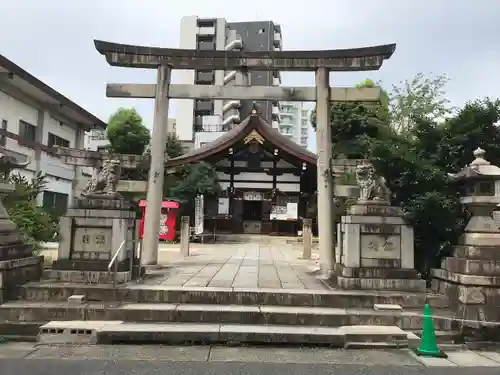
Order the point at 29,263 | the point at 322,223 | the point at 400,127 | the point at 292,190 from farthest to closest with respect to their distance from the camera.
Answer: the point at 292,190, the point at 400,127, the point at 322,223, the point at 29,263

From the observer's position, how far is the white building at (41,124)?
63.4 ft

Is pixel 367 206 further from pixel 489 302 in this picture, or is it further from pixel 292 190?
pixel 292 190

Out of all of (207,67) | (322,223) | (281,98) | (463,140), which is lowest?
(322,223)

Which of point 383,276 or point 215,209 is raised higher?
point 215,209

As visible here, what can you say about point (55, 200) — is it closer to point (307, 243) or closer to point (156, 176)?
point (307, 243)

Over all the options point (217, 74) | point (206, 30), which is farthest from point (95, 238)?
point (206, 30)

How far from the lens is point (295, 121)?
9556 cm

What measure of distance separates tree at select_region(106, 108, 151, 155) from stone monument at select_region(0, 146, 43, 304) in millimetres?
31233

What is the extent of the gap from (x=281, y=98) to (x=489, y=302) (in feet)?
20.1

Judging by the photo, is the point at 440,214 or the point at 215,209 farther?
the point at 215,209

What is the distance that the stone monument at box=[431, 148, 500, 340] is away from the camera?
6516 mm

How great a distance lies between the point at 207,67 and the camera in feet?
34.5

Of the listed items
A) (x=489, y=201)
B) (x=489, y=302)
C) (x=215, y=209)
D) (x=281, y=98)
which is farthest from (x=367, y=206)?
(x=215, y=209)

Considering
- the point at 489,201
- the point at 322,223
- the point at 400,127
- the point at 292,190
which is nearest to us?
the point at 489,201
